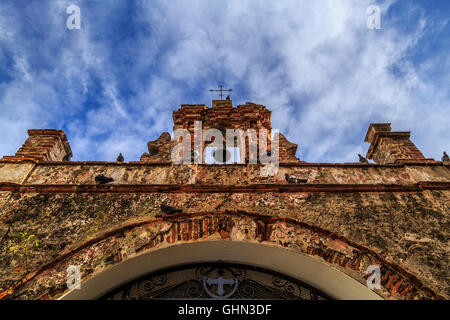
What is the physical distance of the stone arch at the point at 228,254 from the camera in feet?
11.4

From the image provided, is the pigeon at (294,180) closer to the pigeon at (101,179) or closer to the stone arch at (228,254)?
the stone arch at (228,254)

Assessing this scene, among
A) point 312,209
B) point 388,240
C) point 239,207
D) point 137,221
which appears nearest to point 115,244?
point 137,221

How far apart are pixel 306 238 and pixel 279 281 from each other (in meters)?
0.69

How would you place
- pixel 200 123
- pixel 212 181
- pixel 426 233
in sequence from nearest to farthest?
1. pixel 426 233
2. pixel 212 181
3. pixel 200 123

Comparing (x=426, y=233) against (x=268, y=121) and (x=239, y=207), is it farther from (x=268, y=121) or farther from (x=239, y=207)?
(x=268, y=121)

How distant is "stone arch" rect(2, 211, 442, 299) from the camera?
11.4ft

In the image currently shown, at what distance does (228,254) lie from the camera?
4145 millimetres

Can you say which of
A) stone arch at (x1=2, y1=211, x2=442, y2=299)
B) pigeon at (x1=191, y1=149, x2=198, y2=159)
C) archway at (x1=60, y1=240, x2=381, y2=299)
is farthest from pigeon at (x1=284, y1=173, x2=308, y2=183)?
pigeon at (x1=191, y1=149, x2=198, y2=159)

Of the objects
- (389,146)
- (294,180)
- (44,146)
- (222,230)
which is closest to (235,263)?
(222,230)

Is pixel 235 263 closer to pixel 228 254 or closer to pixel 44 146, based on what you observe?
pixel 228 254

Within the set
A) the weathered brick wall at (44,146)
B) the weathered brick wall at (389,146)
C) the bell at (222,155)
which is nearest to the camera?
the weathered brick wall at (44,146)

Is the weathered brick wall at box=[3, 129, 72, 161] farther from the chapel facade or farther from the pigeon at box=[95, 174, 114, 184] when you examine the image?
the pigeon at box=[95, 174, 114, 184]

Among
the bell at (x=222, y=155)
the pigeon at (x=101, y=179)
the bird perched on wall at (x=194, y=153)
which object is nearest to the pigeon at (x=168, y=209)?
the pigeon at (x=101, y=179)
